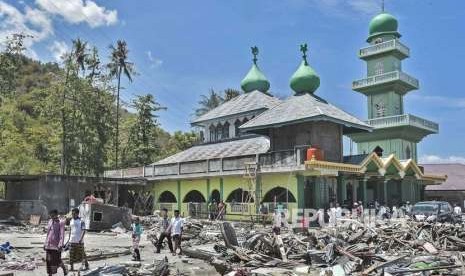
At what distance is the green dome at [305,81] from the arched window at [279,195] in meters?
8.34

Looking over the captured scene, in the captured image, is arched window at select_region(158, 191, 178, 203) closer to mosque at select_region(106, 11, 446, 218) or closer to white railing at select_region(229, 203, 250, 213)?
mosque at select_region(106, 11, 446, 218)

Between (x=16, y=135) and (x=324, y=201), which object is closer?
(x=324, y=201)

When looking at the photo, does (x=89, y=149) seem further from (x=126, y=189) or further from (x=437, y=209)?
(x=437, y=209)

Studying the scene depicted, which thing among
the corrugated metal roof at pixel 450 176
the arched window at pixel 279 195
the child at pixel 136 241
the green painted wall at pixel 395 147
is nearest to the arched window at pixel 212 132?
the arched window at pixel 279 195

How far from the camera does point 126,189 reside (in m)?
42.4

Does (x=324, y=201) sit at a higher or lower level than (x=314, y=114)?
lower

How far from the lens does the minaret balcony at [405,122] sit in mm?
46094

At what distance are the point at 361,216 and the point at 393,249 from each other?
38.8ft

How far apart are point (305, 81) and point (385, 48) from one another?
14.7 meters

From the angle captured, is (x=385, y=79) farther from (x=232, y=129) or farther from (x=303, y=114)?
(x=303, y=114)

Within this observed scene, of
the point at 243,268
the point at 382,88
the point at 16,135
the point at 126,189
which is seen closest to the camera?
the point at 243,268

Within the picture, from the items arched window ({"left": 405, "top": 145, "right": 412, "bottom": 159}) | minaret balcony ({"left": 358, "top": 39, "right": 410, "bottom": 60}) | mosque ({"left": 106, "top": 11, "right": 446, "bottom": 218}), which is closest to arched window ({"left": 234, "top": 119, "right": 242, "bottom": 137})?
mosque ({"left": 106, "top": 11, "right": 446, "bottom": 218})

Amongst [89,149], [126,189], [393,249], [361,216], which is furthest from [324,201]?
[89,149]

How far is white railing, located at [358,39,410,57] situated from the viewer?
47938 mm
